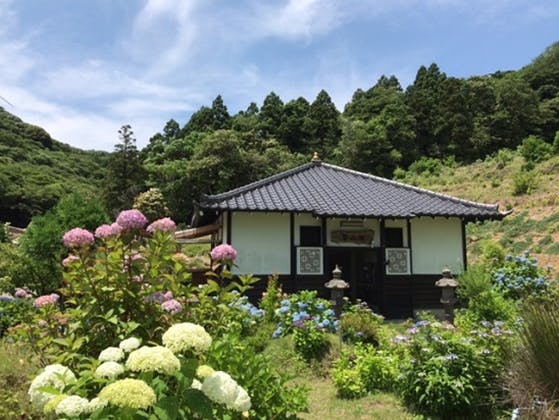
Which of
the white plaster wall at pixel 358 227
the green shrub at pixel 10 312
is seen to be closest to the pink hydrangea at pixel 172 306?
the green shrub at pixel 10 312

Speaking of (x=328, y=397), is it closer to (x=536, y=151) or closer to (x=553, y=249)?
(x=553, y=249)

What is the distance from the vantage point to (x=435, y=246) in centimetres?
1180

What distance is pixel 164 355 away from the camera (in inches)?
74.9

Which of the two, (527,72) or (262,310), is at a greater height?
(527,72)

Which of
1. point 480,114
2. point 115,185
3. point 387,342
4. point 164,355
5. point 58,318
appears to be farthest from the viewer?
point 480,114

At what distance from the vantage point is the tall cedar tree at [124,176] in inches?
1174

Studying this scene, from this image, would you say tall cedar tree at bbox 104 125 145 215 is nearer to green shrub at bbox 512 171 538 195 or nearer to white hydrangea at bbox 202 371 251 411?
green shrub at bbox 512 171 538 195

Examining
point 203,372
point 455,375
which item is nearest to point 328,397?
point 455,375

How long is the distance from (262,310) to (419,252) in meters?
5.72

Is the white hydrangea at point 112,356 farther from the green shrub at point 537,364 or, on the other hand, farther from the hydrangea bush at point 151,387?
the green shrub at point 537,364

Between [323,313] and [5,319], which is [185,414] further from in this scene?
[5,319]

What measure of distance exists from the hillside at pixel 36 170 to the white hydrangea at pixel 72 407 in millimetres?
31083

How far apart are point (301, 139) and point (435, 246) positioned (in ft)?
98.4

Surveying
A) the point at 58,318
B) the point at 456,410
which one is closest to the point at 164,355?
the point at 58,318
